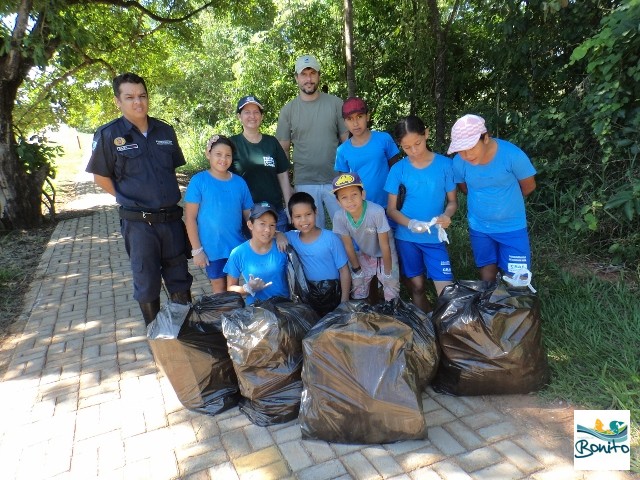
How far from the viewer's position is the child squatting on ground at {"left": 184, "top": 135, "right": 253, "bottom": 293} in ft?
10.0

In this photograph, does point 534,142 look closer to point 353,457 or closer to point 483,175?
point 483,175

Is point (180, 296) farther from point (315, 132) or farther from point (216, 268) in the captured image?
point (315, 132)

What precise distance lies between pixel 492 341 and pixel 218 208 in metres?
1.93

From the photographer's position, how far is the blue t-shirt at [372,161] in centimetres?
331

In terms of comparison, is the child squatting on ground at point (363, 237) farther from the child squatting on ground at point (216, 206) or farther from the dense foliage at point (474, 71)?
the dense foliage at point (474, 71)

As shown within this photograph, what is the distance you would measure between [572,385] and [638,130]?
242cm

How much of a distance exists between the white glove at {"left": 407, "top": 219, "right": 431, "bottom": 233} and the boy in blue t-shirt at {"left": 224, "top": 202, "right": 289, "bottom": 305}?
0.88 meters

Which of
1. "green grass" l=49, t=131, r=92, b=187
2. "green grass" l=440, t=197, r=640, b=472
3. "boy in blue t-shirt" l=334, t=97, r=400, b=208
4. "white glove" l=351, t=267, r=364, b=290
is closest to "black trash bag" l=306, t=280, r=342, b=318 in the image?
"white glove" l=351, t=267, r=364, b=290

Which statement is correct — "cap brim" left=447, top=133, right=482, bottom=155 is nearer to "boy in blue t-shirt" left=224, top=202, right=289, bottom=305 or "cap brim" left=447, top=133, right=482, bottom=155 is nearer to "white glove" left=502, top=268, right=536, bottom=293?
"white glove" left=502, top=268, right=536, bottom=293

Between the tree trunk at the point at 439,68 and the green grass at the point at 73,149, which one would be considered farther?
the green grass at the point at 73,149

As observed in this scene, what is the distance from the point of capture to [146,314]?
340cm

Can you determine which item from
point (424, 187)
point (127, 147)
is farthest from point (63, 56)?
point (424, 187)

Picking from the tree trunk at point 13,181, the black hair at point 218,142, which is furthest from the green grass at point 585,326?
the tree trunk at point 13,181

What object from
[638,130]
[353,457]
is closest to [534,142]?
[638,130]
